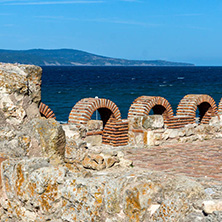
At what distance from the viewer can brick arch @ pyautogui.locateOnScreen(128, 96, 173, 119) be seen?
11781 millimetres

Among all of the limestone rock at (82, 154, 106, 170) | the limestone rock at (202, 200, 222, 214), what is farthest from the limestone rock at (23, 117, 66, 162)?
the limestone rock at (202, 200, 222, 214)

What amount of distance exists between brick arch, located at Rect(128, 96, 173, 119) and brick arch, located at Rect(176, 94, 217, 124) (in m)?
0.48

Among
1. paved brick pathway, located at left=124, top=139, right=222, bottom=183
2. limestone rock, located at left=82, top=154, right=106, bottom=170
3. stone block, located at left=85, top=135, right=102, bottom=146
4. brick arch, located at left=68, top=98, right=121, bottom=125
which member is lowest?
stone block, located at left=85, top=135, right=102, bottom=146

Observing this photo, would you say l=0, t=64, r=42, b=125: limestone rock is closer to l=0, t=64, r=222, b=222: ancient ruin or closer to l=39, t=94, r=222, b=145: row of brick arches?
l=0, t=64, r=222, b=222: ancient ruin

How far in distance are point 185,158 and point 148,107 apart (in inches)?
141

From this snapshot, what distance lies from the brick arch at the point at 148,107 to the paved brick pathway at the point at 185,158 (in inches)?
67.7

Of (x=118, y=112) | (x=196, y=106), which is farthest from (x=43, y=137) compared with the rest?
(x=196, y=106)

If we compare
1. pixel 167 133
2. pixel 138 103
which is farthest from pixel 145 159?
pixel 138 103

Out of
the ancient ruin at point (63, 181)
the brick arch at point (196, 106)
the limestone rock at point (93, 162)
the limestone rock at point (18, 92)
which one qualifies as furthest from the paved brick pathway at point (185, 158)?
the limestone rock at point (18, 92)

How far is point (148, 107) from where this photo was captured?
11.8 metres

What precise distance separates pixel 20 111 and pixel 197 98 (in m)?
8.97

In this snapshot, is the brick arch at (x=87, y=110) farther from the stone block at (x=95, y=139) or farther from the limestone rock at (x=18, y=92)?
the limestone rock at (x=18, y=92)

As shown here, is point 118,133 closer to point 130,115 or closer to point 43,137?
point 130,115

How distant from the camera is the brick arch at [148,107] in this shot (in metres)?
11.8
